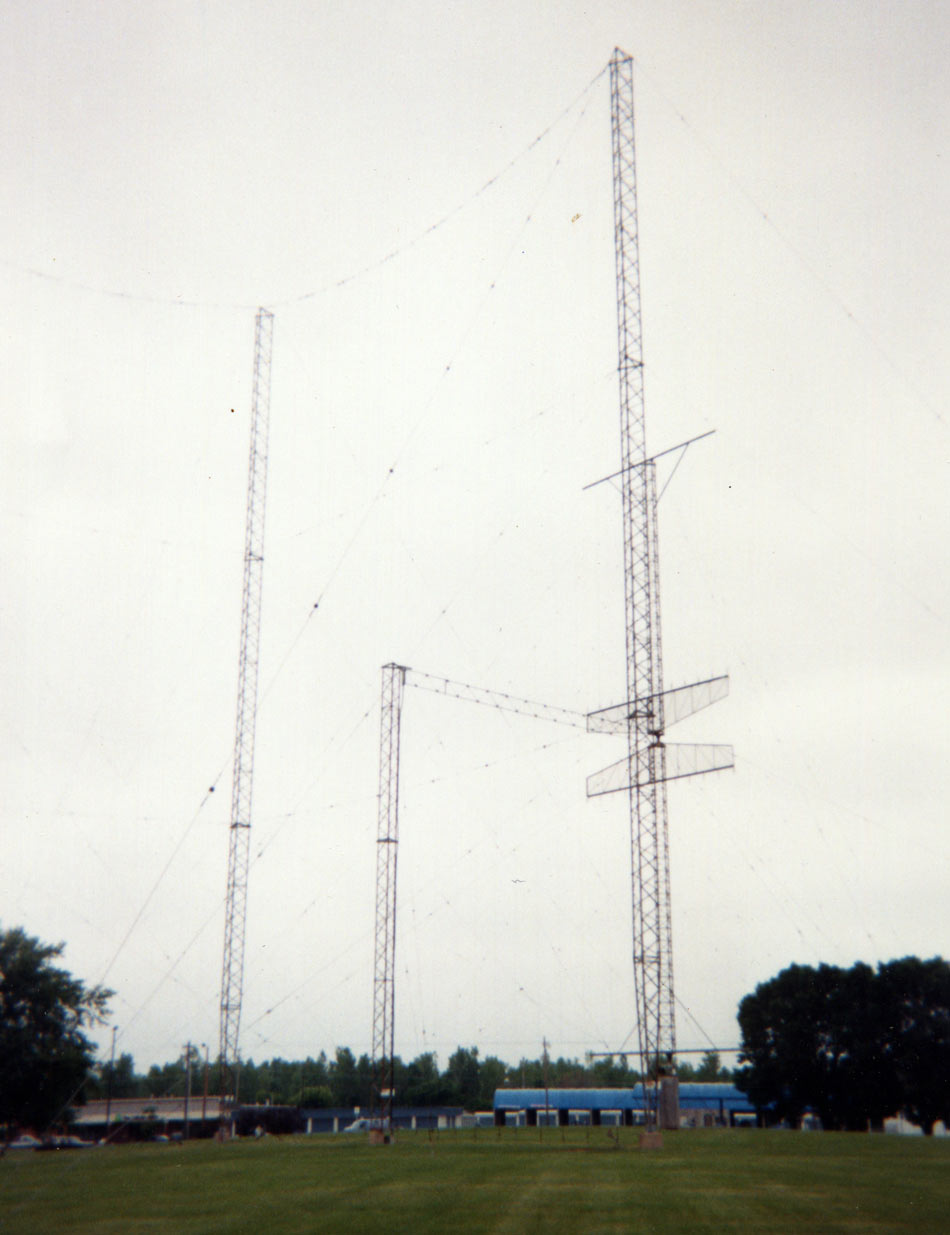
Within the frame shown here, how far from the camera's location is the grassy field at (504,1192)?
2138 centimetres

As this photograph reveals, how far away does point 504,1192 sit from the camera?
2666 cm

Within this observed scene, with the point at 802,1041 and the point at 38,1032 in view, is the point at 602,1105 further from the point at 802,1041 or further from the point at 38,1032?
the point at 38,1032

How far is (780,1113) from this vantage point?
7169 cm

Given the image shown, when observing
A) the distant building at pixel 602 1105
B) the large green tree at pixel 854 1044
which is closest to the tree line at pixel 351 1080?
the distant building at pixel 602 1105

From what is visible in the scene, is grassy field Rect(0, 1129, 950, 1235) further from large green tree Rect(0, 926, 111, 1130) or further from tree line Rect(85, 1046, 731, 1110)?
tree line Rect(85, 1046, 731, 1110)

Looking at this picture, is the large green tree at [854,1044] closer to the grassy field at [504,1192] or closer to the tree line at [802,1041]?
the tree line at [802,1041]

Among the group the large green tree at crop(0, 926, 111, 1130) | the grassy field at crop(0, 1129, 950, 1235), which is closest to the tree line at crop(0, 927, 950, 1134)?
the large green tree at crop(0, 926, 111, 1130)

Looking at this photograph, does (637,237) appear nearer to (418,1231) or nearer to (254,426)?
(254,426)

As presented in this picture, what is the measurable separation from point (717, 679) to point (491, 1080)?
13261 centimetres

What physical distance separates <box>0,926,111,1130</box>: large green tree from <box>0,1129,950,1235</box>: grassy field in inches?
650

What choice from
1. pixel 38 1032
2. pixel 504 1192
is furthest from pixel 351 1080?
pixel 504 1192

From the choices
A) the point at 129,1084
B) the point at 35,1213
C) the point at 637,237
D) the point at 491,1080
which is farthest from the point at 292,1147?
the point at 129,1084

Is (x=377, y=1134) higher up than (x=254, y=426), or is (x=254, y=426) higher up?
(x=254, y=426)

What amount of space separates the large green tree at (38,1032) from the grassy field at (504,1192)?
54.2 feet
